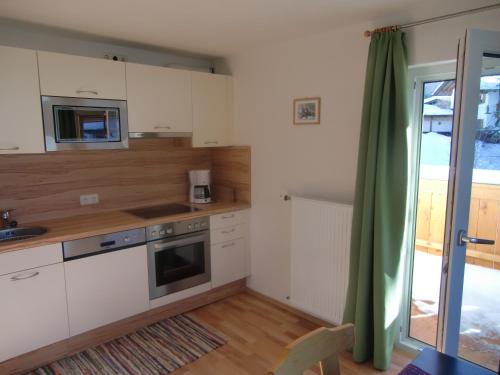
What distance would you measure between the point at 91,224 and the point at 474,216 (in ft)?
8.27

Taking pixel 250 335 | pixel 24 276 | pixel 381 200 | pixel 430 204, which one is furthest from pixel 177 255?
pixel 430 204

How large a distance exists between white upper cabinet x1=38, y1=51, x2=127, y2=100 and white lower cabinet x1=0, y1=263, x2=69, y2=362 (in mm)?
1239

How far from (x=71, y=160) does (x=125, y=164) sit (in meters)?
0.46

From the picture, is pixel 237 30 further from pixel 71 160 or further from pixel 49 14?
pixel 71 160

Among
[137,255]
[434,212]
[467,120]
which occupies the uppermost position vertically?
[467,120]

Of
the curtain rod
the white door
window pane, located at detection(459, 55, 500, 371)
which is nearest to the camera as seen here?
the white door

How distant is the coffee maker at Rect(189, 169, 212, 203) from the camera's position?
3517mm

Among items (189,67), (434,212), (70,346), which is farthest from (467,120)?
(70,346)

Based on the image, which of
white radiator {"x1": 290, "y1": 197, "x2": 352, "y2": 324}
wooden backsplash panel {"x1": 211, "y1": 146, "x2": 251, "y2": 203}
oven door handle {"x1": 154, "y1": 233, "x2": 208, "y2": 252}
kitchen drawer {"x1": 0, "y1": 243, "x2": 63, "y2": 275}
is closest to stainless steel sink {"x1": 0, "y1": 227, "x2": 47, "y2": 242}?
kitchen drawer {"x1": 0, "y1": 243, "x2": 63, "y2": 275}

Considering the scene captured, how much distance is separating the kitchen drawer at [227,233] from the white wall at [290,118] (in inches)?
4.7

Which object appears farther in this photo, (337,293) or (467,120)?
(337,293)

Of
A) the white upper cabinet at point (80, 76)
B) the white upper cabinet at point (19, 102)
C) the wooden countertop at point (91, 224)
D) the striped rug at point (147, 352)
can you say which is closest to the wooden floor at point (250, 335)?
the striped rug at point (147, 352)

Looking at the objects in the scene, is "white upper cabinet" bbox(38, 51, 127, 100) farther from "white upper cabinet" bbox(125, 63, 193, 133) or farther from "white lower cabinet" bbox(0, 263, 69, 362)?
"white lower cabinet" bbox(0, 263, 69, 362)

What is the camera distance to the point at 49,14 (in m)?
2.27
